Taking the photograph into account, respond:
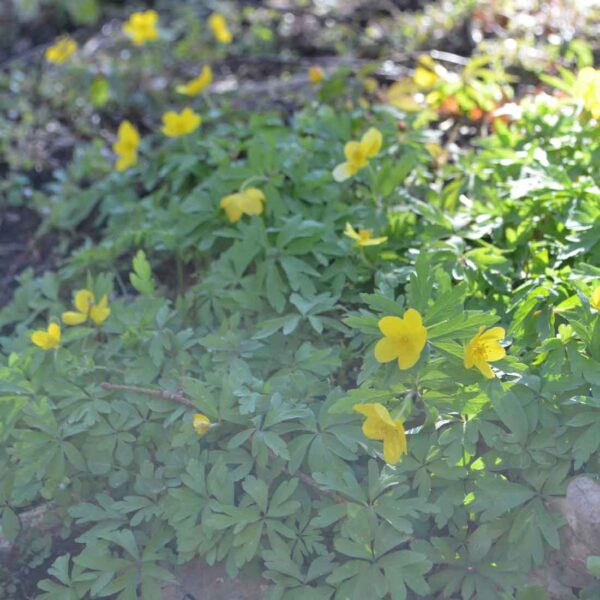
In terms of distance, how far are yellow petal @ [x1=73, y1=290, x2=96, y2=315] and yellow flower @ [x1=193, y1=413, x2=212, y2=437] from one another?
2.11 ft

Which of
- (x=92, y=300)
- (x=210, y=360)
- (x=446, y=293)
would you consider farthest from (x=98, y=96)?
(x=446, y=293)

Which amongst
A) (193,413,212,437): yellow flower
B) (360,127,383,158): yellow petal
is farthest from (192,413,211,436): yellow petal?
(360,127,383,158): yellow petal

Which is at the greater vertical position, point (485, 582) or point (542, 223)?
point (542, 223)

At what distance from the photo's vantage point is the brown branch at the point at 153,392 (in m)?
2.28

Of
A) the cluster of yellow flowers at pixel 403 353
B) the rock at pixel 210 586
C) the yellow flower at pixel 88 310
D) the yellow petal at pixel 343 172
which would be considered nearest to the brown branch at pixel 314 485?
the cluster of yellow flowers at pixel 403 353

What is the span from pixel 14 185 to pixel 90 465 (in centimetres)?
209

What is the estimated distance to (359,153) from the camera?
2.81 meters

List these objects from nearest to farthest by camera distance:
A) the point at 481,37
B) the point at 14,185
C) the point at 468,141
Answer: the point at 468,141, the point at 14,185, the point at 481,37

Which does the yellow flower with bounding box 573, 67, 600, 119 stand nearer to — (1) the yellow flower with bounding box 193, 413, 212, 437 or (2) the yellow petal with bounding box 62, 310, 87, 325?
(1) the yellow flower with bounding box 193, 413, 212, 437

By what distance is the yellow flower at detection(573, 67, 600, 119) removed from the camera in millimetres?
2785

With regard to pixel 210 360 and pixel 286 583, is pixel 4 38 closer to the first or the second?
pixel 210 360

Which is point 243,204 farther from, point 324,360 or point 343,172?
point 324,360

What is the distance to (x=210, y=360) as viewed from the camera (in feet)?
8.05

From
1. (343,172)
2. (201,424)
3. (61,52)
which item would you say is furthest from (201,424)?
(61,52)
